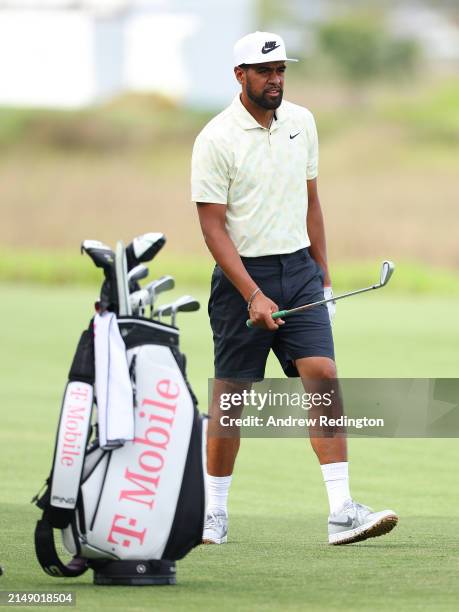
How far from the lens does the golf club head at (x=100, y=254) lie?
4797 millimetres

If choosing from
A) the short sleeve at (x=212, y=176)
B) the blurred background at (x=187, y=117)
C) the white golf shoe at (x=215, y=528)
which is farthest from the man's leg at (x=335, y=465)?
the blurred background at (x=187, y=117)

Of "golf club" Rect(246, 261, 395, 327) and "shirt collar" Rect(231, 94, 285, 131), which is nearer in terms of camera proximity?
"golf club" Rect(246, 261, 395, 327)

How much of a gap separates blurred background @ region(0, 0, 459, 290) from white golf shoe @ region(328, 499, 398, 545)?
61.4 feet

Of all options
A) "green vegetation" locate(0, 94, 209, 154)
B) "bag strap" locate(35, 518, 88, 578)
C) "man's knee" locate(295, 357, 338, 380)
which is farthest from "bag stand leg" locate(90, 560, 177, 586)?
"green vegetation" locate(0, 94, 209, 154)

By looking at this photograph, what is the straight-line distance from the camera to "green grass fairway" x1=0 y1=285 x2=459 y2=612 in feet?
15.1

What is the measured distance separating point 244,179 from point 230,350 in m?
0.63

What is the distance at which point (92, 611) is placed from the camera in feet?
14.1

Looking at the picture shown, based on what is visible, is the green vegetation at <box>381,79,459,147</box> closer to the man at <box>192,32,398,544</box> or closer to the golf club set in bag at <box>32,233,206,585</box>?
the man at <box>192,32,398,544</box>

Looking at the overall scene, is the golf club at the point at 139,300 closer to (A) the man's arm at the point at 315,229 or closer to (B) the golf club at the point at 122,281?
(B) the golf club at the point at 122,281

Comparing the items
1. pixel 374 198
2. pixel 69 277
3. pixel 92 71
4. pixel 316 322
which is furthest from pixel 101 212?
pixel 316 322

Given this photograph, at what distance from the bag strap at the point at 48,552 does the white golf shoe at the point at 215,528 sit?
1.04m

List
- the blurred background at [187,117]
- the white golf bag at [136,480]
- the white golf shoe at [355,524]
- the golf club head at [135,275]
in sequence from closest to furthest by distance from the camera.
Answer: the white golf bag at [136,480], the golf club head at [135,275], the white golf shoe at [355,524], the blurred background at [187,117]

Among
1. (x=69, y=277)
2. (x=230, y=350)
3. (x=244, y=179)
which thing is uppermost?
(x=244, y=179)

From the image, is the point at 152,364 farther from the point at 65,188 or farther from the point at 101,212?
the point at 65,188
